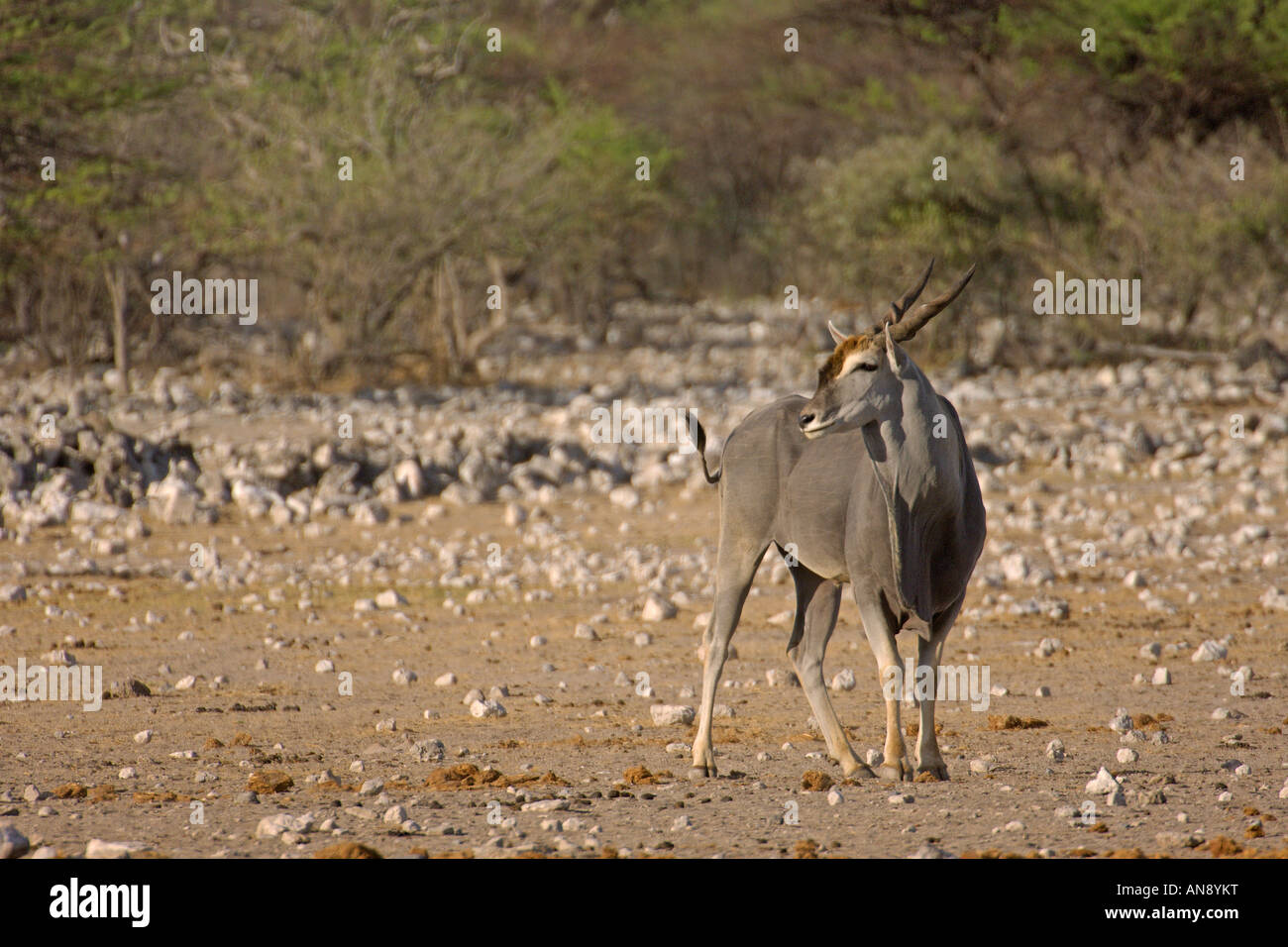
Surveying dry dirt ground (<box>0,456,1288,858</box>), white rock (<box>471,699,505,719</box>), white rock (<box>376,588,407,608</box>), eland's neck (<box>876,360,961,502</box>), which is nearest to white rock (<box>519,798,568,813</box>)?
dry dirt ground (<box>0,456,1288,858</box>)

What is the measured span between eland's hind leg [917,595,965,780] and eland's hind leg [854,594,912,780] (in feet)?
0.30

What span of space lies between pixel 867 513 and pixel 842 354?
693 millimetres

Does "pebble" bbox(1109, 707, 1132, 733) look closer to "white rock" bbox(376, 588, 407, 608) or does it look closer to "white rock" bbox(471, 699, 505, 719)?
"white rock" bbox(471, 699, 505, 719)

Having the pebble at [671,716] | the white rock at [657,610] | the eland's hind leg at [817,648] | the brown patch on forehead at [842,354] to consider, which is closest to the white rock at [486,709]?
the pebble at [671,716]

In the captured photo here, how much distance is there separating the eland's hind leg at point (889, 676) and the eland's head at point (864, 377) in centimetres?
76

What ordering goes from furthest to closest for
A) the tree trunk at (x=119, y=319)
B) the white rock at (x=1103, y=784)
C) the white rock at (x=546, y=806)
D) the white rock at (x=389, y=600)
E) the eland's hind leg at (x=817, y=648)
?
the tree trunk at (x=119, y=319)
the white rock at (x=389, y=600)
the eland's hind leg at (x=817, y=648)
the white rock at (x=1103, y=784)
the white rock at (x=546, y=806)

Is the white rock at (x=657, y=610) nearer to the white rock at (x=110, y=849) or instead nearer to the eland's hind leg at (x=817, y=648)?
the eland's hind leg at (x=817, y=648)

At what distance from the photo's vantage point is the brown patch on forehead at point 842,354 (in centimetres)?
625

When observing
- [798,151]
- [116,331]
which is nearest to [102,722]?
[116,331]

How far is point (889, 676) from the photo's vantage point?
6297 mm

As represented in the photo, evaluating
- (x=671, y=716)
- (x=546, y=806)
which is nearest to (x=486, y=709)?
(x=671, y=716)

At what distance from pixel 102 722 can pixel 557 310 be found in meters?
27.5
